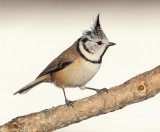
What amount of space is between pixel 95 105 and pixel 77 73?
0.21 m

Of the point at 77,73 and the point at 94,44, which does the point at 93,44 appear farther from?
the point at 77,73

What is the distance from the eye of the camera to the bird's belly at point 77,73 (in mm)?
1368

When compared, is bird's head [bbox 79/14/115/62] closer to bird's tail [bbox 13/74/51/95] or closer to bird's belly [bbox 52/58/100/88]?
bird's belly [bbox 52/58/100/88]

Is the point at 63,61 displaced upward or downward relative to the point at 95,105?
upward

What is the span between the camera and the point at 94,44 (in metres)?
1.38

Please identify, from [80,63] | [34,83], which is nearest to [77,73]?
[80,63]

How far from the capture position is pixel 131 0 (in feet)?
7.02

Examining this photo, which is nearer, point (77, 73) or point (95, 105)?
point (95, 105)


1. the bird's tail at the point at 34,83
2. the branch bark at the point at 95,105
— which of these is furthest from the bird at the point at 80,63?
the branch bark at the point at 95,105

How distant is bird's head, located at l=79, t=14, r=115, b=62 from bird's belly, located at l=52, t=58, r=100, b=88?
31mm

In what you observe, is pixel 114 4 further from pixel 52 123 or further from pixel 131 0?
pixel 52 123

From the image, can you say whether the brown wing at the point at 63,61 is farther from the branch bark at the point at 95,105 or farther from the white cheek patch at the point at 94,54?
the branch bark at the point at 95,105

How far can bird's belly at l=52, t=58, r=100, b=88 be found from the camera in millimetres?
1368

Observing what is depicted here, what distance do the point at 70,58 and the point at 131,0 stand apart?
92 centimetres
